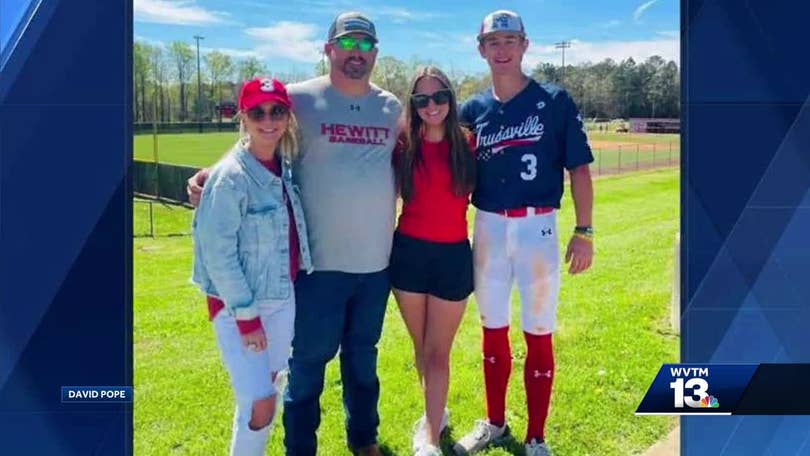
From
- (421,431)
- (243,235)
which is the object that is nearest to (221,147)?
(243,235)

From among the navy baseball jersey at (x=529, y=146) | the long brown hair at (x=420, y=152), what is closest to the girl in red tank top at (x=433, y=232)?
the long brown hair at (x=420, y=152)

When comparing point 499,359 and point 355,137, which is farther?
→ point 499,359

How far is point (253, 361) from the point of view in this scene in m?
2.29

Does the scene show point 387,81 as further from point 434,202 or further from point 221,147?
point 221,147

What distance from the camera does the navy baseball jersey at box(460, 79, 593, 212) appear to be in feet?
8.60

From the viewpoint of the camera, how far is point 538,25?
2529 millimetres

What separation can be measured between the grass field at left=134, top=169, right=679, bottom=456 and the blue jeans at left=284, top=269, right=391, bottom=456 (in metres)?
0.12

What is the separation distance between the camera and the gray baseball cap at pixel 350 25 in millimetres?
2406

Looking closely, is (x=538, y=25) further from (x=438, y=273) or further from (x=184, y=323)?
(x=184, y=323)

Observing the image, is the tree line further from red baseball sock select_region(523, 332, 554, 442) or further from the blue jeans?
red baseball sock select_region(523, 332, 554, 442)

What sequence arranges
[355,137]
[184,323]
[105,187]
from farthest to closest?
[184,323], [355,137], [105,187]

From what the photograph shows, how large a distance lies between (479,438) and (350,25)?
1.52 m

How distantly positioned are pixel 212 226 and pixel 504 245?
102cm

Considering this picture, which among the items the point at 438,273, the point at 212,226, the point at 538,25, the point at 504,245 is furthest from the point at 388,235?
the point at 538,25
